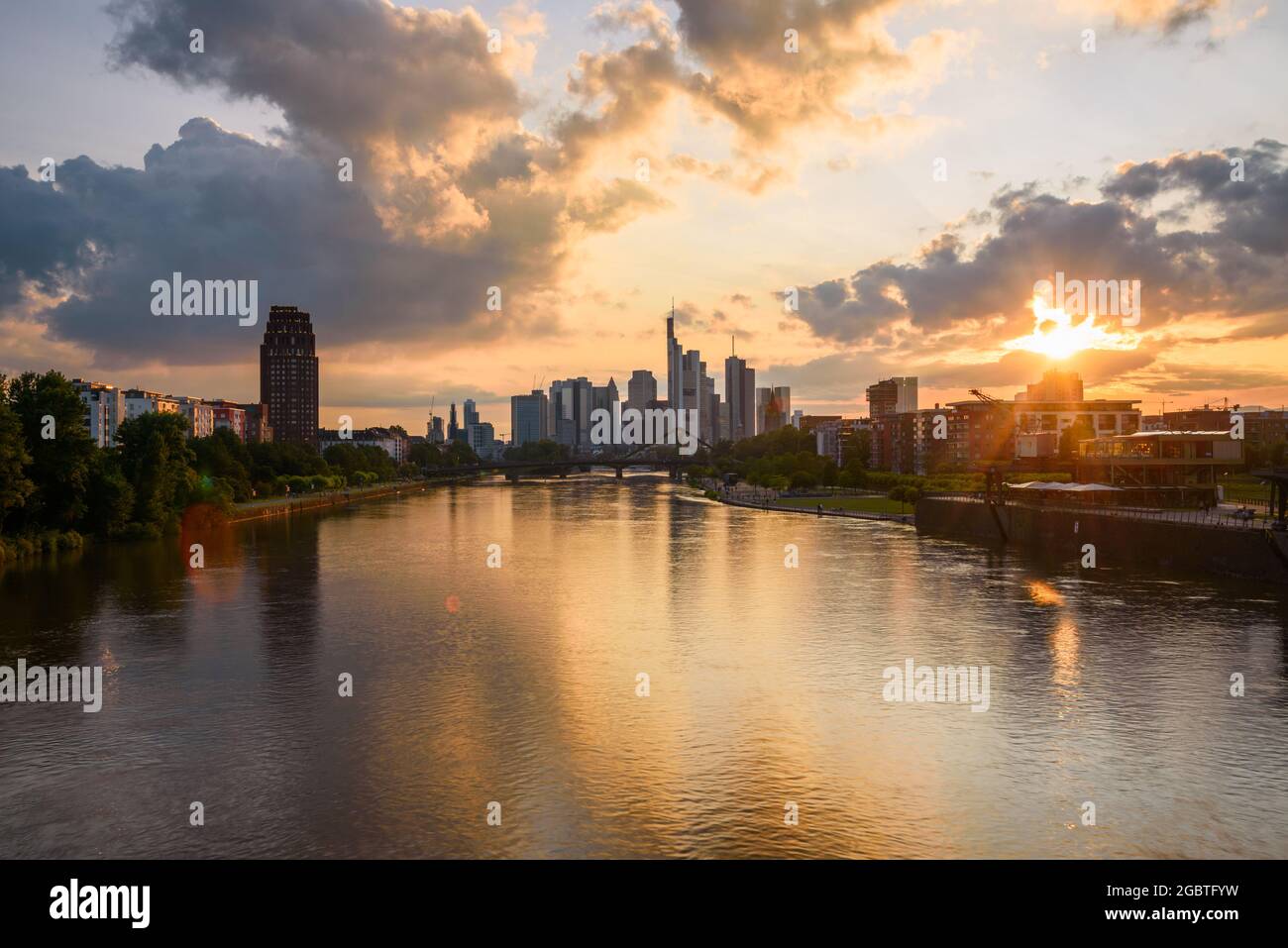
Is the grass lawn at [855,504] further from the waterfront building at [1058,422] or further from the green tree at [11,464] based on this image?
the green tree at [11,464]

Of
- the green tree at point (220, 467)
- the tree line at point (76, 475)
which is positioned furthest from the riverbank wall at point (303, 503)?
the tree line at point (76, 475)

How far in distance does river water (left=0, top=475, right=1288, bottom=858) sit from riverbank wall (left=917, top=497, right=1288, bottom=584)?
119 inches

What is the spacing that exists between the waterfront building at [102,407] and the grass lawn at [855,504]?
139 m

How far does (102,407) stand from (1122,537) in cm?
19189

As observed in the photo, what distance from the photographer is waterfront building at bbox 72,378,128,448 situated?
7293 inches

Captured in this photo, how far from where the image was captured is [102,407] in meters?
189

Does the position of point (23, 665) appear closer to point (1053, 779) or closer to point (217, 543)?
point (1053, 779)

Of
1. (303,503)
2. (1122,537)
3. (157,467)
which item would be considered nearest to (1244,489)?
(1122,537)

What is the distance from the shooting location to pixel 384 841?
1866 cm

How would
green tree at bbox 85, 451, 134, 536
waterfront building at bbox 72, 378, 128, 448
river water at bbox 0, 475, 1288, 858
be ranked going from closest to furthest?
river water at bbox 0, 475, 1288, 858, green tree at bbox 85, 451, 134, 536, waterfront building at bbox 72, 378, 128, 448

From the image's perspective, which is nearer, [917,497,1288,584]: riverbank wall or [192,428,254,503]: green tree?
[917,497,1288,584]: riverbank wall

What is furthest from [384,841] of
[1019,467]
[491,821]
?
[1019,467]

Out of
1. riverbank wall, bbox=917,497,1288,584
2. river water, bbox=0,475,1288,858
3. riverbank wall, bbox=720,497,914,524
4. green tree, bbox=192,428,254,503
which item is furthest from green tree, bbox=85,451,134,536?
riverbank wall, bbox=917,497,1288,584

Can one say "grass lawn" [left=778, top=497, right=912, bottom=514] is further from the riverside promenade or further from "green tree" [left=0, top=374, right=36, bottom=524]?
"green tree" [left=0, top=374, right=36, bottom=524]
